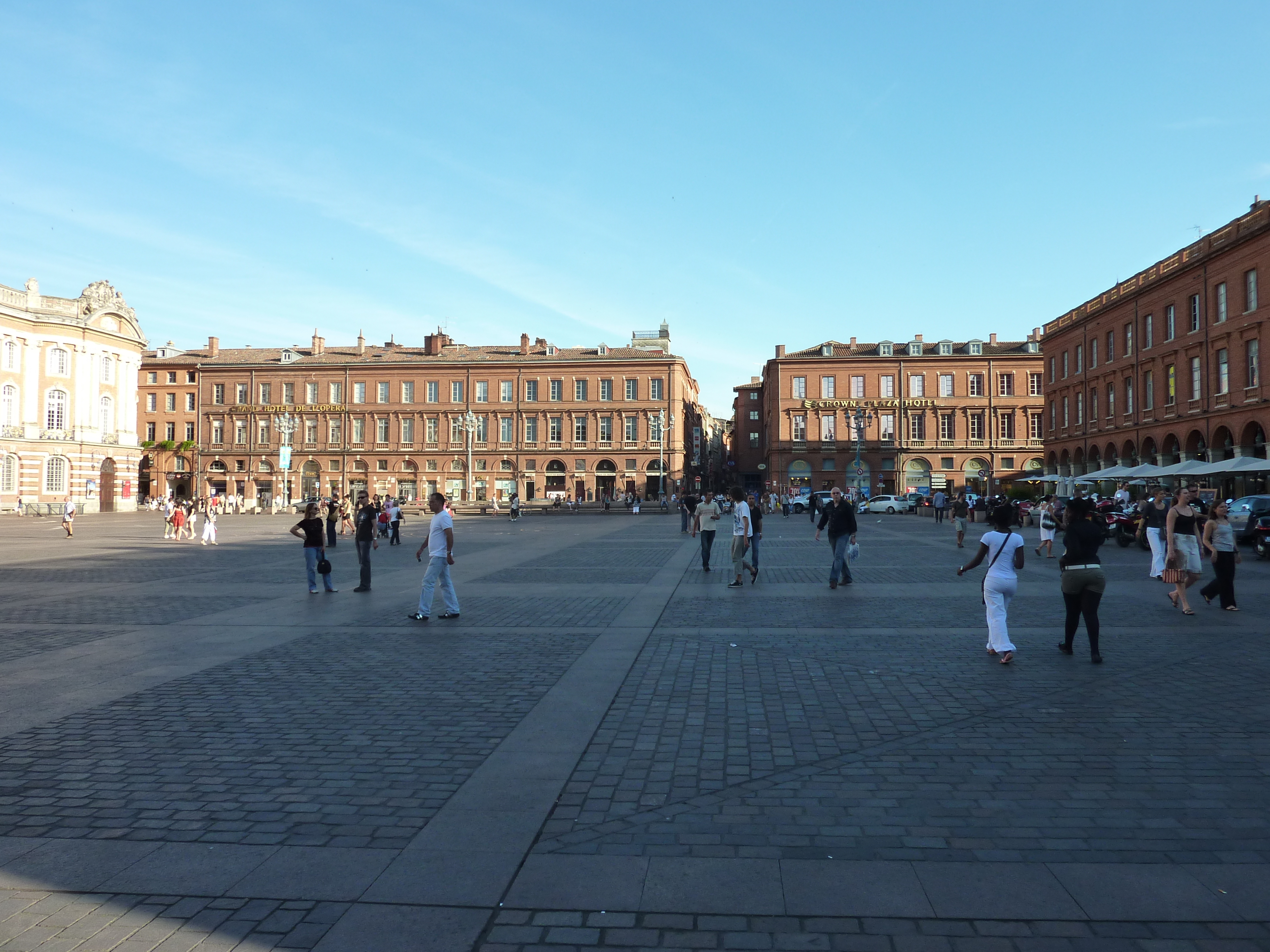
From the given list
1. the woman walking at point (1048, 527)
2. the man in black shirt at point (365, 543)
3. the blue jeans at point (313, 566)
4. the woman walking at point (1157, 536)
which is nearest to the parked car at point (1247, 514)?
the woman walking at point (1048, 527)

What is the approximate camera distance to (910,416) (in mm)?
77188

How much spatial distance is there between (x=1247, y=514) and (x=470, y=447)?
57485 millimetres

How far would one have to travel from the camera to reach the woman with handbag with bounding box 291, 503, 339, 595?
574 inches

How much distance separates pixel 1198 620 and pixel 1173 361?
38077 mm

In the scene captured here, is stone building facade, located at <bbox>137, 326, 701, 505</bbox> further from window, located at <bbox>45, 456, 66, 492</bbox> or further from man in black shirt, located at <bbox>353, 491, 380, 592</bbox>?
man in black shirt, located at <bbox>353, 491, 380, 592</bbox>

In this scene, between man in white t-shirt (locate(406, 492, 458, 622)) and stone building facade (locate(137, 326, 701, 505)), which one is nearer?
man in white t-shirt (locate(406, 492, 458, 622))

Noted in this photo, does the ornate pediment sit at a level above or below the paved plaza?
above

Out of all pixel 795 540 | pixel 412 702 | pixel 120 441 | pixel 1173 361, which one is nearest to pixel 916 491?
pixel 1173 361

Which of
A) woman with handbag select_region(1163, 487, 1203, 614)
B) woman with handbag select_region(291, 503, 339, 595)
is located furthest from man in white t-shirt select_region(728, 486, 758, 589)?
woman with handbag select_region(291, 503, 339, 595)

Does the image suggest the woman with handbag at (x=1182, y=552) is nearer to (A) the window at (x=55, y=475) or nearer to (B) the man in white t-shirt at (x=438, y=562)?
(B) the man in white t-shirt at (x=438, y=562)

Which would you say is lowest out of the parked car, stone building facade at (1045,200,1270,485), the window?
the parked car

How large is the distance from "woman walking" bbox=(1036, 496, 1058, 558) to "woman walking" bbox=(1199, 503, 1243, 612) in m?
8.43

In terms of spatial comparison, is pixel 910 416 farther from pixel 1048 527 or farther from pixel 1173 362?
pixel 1048 527

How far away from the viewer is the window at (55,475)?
6025 cm
